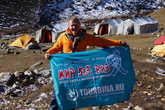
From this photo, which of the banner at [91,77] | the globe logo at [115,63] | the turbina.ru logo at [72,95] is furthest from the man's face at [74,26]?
the turbina.ru logo at [72,95]

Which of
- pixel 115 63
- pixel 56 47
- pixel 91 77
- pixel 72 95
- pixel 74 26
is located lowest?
pixel 72 95

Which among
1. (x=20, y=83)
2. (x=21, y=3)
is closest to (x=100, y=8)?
(x=21, y=3)

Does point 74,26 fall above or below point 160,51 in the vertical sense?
above

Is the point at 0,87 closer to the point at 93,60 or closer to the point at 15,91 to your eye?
the point at 15,91

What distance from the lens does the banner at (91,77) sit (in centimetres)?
302

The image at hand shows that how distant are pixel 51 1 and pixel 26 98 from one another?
3870 centimetres

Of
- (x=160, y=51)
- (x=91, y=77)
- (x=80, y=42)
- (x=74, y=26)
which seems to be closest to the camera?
(x=74, y=26)

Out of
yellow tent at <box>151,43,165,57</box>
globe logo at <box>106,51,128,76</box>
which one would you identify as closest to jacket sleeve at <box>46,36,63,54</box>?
globe logo at <box>106,51,128,76</box>

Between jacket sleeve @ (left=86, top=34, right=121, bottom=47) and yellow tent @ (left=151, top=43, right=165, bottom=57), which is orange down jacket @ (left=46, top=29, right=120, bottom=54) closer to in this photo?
jacket sleeve @ (left=86, top=34, right=121, bottom=47)

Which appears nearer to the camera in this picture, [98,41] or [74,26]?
[74,26]

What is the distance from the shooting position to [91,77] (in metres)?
3.06

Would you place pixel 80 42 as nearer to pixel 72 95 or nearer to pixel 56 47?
pixel 56 47

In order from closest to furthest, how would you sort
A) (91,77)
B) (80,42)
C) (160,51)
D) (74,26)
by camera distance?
(74,26)
(80,42)
(91,77)
(160,51)

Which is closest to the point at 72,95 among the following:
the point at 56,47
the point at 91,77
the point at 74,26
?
the point at 91,77
